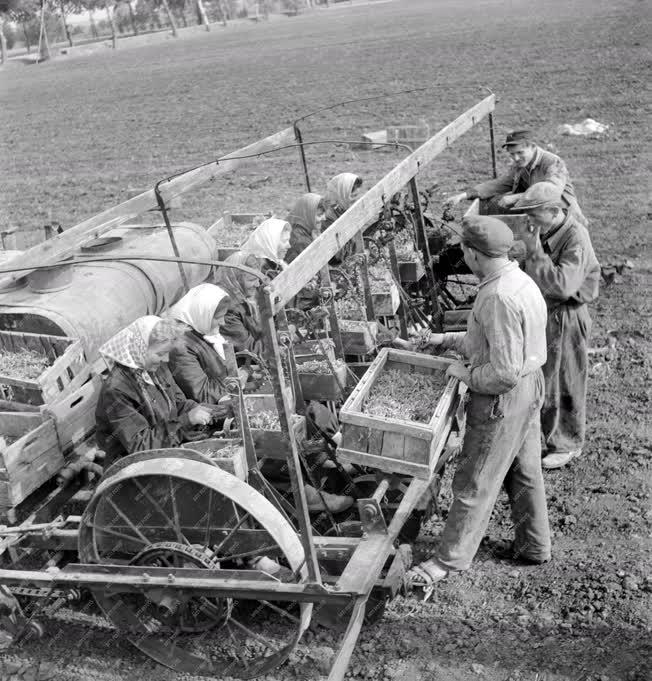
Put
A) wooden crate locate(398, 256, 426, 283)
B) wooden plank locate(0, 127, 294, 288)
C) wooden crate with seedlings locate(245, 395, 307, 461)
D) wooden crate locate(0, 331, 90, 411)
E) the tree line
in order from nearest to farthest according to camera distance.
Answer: wooden crate with seedlings locate(245, 395, 307, 461), wooden crate locate(0, 331, 90, 411), wooden plank locate(0, 127, 294, 288), wooden crate locate(398, 256, 426, 283), the tree line

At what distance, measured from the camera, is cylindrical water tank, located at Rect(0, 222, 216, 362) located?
627 centimetres

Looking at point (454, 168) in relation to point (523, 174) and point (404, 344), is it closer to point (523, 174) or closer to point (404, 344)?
point (523, 174)

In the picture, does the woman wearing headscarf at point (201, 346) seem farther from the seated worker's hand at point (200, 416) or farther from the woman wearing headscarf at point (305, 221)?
the woman wearing headscarf at point (305, 221)

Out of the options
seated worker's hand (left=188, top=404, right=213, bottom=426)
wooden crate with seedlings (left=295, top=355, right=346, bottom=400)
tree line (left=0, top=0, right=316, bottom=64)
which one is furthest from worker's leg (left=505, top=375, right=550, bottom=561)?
tree line (left=0, top=0, right=316, bottom=64)

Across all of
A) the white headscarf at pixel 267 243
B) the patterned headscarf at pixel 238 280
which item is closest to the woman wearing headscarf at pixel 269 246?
the white headscarf at pixel 267 243

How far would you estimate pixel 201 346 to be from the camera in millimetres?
5789

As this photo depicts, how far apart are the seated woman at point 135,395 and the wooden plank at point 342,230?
4.60 ft

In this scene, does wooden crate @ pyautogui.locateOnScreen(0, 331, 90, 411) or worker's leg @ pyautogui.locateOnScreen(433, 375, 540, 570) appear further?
wooden crate @ pyautogui.locateOnScreen(0, 331, 90, 411)

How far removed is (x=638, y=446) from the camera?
20.3ft

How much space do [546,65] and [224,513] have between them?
24600 mm

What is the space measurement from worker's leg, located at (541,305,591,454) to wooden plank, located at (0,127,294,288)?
3347mm

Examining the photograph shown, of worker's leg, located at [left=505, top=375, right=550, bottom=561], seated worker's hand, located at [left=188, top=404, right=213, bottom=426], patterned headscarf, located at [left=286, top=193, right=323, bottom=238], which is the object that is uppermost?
patterned headscarf, located at [left=286, top=193, right=323, bottom=238]

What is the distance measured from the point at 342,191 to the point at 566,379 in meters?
3.60

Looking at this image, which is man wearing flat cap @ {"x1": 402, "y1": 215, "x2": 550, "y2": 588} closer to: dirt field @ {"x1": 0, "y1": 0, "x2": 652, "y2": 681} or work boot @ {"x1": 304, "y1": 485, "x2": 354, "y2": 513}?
dirt field @ {"x1": 0, "y1": 0, "x2": 652, "y2": 681}
